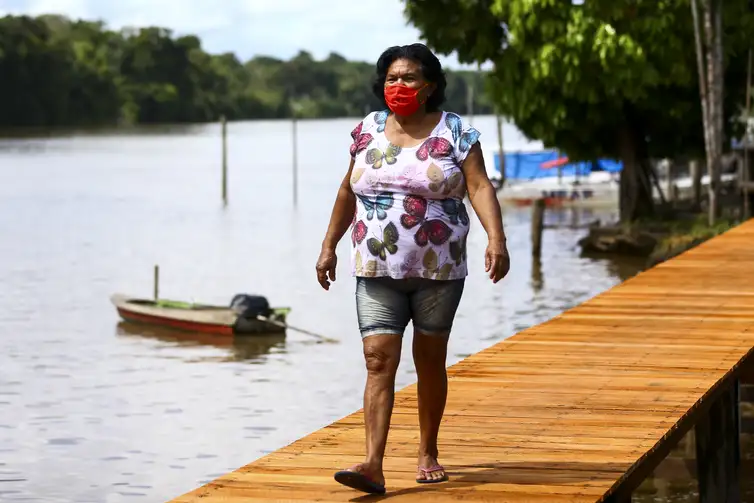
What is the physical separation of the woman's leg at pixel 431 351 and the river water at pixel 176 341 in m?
9.99

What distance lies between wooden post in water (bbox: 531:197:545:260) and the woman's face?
106 ft

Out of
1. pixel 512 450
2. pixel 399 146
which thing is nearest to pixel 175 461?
pixel 512 450

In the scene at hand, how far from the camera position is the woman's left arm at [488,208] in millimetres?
7363

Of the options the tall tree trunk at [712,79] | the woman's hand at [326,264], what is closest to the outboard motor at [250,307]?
the tall tree trunk at [712,79]

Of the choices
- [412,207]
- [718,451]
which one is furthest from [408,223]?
[718,451]

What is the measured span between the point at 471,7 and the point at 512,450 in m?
29.8

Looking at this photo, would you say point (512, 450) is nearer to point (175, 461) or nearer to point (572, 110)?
point (175, 461)

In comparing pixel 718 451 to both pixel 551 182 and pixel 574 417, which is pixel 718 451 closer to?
pixel 574 417

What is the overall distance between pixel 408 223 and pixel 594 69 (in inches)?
1137

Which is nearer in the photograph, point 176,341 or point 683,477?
point 683,477

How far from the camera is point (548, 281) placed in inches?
1566

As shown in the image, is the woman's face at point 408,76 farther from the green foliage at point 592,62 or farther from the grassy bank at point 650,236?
the green foliage at point 592,62

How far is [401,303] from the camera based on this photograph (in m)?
7.44

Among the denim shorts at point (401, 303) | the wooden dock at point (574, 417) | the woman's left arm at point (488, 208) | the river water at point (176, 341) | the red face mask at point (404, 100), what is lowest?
the river water at point (176, 341)
